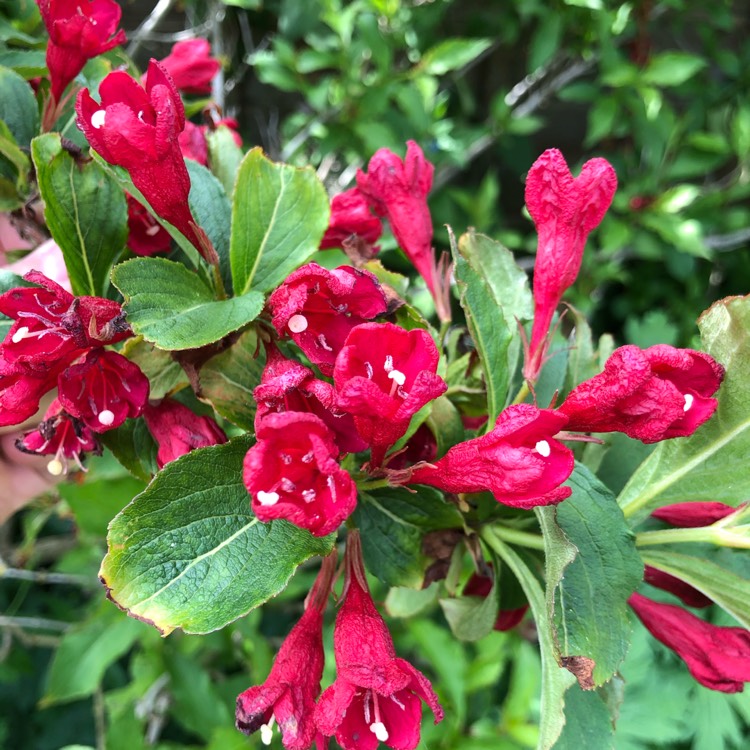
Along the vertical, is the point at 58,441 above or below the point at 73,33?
below

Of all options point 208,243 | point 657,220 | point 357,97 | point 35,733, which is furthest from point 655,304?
point 35,733

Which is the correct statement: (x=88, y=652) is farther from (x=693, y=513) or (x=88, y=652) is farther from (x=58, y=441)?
(x=693, y=513)

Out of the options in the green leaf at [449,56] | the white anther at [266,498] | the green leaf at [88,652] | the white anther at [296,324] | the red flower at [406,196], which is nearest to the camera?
the white anther at [266,498]

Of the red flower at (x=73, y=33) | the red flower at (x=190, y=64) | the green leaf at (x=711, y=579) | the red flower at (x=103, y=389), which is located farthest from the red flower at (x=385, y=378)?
the red flower at (x=190, y=64)

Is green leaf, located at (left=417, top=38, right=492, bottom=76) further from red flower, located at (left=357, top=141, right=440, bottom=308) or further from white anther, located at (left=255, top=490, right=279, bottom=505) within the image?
white anther, located at (left=255, top=490, right=279, bottom=505)

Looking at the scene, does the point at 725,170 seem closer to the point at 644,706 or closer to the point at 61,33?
A: the point at 644,706

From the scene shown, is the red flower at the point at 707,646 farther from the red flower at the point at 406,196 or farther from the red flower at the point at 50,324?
the red flower at the point at 50,324

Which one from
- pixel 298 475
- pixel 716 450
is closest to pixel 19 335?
pixel 298 475
